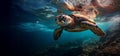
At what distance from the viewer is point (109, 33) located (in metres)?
8.59

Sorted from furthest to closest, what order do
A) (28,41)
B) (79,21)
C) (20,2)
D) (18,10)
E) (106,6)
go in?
(28,41) < (18,10) < (20,2) < (106,6) < (79,21)

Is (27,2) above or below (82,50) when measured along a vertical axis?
above

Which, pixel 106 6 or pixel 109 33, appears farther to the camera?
pixel 109 33

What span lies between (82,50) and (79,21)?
8.75ft

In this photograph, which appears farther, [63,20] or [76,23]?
[76,23]

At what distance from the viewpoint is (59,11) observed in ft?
24.9

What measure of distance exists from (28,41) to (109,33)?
56.4 feet

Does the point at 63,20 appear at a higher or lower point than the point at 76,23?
higher

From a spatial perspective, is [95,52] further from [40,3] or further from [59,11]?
[40,3]

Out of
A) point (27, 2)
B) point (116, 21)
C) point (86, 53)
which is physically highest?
point (27, 2)

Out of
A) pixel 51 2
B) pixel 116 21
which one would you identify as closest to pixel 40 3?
pixel 51 2

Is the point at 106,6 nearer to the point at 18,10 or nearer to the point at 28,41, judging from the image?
the point at 18,10

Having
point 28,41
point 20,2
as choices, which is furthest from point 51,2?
point 28,41

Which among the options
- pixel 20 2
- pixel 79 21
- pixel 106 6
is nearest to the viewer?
pixel 79 21
